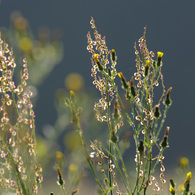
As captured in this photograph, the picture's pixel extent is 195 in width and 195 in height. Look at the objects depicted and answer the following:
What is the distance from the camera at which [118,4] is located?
48.4ft

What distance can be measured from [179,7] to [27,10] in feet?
16.9

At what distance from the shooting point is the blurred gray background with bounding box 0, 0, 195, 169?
1307 centimetres

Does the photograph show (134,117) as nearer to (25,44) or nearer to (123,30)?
(25,44)

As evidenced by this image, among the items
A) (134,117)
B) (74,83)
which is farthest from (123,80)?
(74,83)

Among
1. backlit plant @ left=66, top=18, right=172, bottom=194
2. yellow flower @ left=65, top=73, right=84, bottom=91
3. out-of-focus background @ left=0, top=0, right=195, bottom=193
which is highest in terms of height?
out-of-focus background @ left=0, top=0, right=195, bottom=193

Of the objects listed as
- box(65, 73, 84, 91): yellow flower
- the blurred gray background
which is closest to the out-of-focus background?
the blurred gray background

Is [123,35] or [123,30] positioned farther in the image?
[123,30]

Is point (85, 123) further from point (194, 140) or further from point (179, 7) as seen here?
point (179, 7)

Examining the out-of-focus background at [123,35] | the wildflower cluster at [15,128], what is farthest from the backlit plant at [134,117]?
the out-of-focus background at [123,35]

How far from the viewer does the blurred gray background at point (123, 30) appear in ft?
42.9

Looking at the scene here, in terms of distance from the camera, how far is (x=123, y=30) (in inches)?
547

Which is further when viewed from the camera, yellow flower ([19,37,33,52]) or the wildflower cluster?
yellow flower ([19,37,33,52])

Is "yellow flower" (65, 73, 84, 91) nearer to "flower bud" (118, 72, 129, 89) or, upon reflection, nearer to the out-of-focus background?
"flower bud" (118, 72, 129, 89)

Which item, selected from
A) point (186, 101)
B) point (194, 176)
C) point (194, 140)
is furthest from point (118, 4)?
point (194, 176)
